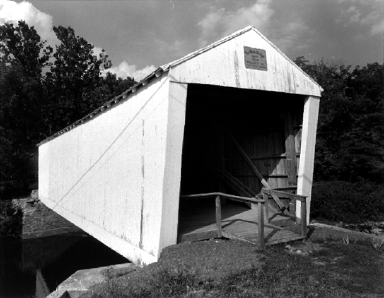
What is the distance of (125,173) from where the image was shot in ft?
22.2

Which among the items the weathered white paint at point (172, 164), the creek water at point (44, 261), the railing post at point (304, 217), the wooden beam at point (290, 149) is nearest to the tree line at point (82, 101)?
the creek water at point (44, 261)

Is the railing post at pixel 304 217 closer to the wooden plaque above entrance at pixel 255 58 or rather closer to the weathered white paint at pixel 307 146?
the weathered white paint at pixel 307 146

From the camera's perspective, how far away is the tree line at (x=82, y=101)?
→ 15.9 meters

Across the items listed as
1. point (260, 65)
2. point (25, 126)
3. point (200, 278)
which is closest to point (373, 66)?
point (260, 65)

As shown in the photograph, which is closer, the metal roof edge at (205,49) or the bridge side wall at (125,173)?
the metal roof edge at (205,49)

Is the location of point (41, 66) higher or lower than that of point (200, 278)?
higher

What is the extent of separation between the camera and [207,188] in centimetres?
1046

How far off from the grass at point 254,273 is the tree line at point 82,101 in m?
11.3

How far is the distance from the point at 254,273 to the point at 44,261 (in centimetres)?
1255

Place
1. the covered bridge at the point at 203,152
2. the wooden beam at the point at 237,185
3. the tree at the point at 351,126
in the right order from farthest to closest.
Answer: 1. the tree at the point at 351,126
2. the wooden beam at the point at 237,185
3. the covered bridge at the point at 203,152

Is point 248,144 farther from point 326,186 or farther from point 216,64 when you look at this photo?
point 326,186

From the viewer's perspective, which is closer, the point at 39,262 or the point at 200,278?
the point at 200,278

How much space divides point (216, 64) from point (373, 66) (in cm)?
1496

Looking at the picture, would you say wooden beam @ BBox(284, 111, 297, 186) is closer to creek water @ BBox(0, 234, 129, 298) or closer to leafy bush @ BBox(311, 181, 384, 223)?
leafy bush @ BBox(311, 181, 384, 223)
